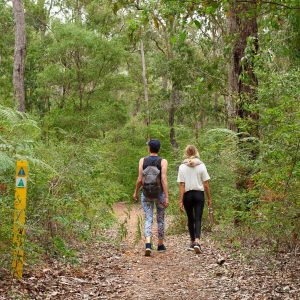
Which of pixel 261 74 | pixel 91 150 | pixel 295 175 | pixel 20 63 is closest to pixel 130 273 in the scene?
pixel 91 150

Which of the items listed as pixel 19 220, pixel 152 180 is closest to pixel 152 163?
pixel 152 180

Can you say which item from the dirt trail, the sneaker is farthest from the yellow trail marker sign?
the sneaker

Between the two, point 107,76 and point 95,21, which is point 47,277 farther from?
point 95,21

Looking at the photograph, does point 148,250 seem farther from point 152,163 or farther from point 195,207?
point 152,163

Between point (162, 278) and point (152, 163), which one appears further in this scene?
point (152, 163)

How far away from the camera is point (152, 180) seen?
25.9 feet

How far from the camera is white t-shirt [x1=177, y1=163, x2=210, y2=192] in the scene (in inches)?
318

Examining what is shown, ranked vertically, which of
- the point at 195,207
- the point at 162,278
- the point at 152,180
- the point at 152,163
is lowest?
the point at 162,278

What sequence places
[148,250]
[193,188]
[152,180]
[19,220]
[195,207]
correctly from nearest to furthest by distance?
[19,220] < [148,250] < [152,180] < [193,188] < [195,207]

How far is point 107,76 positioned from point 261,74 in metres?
18.6

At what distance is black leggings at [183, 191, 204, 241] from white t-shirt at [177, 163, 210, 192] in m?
0.09

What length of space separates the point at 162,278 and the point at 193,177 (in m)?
2.18

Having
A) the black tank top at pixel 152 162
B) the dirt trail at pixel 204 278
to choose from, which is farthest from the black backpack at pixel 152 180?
the dirt trail at pixel 204 278

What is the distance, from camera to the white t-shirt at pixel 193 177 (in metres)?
8.08
